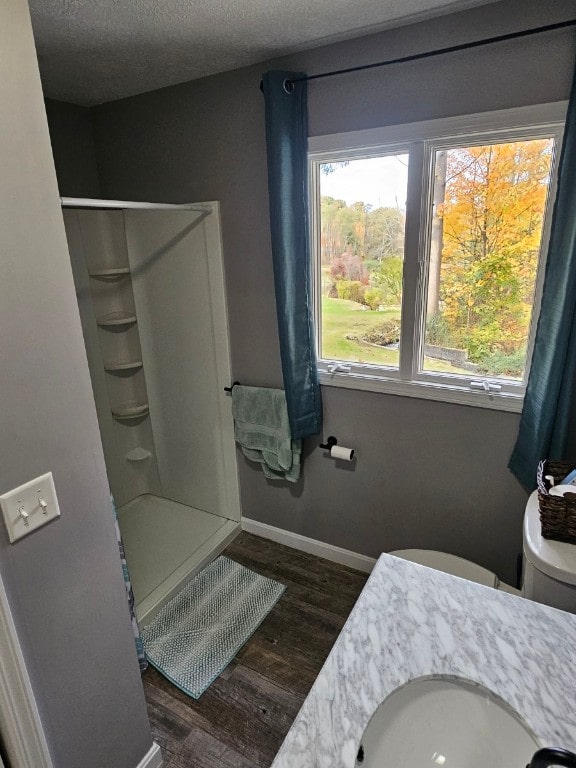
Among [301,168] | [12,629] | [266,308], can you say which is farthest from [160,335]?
[12,629]

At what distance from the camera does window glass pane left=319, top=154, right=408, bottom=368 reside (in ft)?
6.12

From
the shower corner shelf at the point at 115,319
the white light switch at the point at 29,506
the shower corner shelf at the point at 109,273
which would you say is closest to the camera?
the white light switch at the point at 29,506

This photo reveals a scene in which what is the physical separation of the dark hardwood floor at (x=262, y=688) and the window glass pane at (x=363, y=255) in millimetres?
1233

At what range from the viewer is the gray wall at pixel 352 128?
1.54 meters

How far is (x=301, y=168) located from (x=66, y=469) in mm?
1529

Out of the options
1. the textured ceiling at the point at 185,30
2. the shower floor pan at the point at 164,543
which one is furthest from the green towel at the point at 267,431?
the textured ceiling at the point at 185,30

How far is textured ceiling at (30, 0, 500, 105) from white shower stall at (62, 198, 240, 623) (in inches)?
23.5

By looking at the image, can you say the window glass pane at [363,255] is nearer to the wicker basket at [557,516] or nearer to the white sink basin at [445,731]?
the wicker basket at [557,516]

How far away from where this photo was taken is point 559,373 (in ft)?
5.11

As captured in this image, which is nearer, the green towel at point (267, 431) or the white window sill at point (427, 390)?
the white window sill at point (427, 390)

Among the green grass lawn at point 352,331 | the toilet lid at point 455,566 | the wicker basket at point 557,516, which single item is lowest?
the toilet lid at point 455,566

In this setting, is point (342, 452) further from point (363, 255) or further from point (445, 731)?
point (445, 731)

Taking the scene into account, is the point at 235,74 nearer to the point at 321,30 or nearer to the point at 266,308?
the point at 321,30

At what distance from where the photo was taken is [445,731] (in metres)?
0.88
